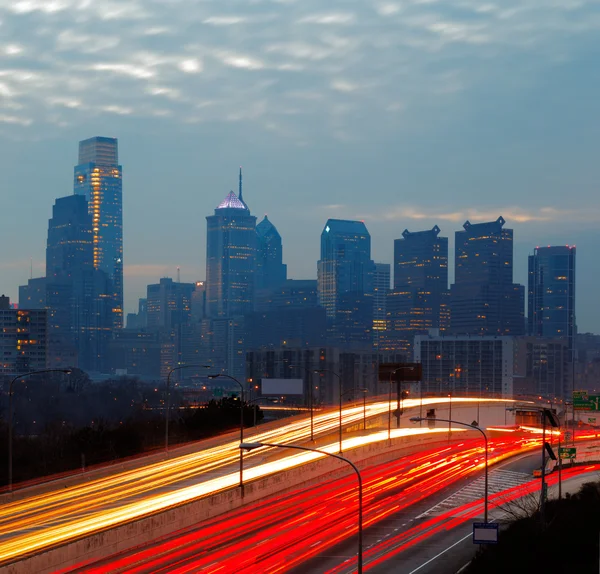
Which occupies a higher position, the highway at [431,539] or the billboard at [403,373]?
the billboard at [403,373]

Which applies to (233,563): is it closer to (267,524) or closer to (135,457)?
(267,524)

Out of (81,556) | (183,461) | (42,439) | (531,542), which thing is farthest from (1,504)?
(42,439)

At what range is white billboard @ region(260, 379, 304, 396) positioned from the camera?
607 feet

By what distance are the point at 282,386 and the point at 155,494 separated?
Result: 124435mm

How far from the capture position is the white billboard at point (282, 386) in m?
185

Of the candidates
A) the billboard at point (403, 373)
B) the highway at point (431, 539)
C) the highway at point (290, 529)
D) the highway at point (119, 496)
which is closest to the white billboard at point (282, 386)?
the billboard at point (403, 373)

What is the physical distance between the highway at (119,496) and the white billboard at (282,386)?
86.7 m

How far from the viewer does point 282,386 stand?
188125mm

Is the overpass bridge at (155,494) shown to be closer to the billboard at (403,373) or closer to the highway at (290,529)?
the highway at (290,529)

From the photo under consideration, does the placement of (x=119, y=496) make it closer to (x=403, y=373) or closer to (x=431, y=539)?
(x=431, y=539)

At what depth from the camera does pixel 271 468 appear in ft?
260

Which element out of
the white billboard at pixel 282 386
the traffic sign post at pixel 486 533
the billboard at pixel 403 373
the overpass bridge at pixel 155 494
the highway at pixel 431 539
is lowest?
the white billboard at pixel 282 386

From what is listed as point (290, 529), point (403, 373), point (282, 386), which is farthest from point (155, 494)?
point (282, 386)

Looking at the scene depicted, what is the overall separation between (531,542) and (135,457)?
3947 cm
